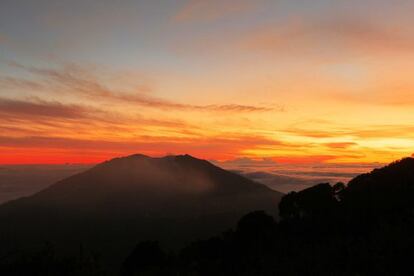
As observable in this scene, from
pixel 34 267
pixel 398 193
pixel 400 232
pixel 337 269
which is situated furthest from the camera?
pixel 398 193

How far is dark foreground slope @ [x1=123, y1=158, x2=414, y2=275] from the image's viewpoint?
38.2m

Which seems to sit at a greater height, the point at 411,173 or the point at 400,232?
the point at 411,173

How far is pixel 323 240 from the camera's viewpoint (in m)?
59.5

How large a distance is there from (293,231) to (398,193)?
19005 millimetres

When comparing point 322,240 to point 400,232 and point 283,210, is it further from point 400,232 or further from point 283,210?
point 283,210

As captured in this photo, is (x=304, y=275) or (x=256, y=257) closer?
(x=304, y=275)

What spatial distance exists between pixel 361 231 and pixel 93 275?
42163mm

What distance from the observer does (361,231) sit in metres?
58.3

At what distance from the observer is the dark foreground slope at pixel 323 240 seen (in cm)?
Answer: 3825

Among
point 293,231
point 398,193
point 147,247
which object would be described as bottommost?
point 147,247

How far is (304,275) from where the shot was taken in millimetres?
38188

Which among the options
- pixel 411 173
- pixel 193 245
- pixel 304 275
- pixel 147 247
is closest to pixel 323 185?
pixel 411 173

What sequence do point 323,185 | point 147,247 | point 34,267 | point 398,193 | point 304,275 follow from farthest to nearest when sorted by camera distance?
1. point 323,185
2. point 147,247
3. point 398,193
4. point 304,275
5. point 34,267

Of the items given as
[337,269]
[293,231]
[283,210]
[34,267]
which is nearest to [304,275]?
[337,269]
